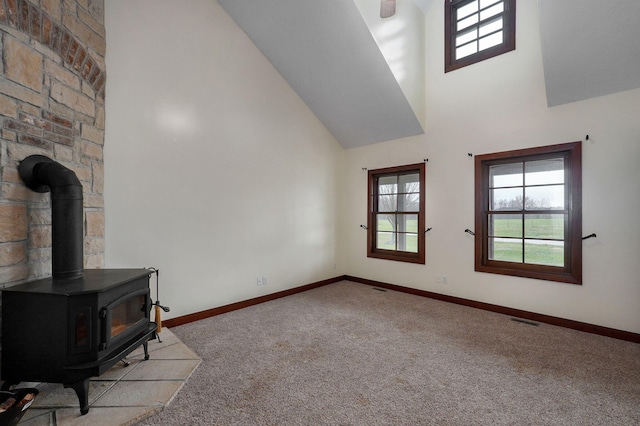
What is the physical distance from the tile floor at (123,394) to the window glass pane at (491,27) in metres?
5.06

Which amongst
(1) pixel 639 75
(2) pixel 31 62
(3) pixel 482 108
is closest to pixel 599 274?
(1) pixel 639 75

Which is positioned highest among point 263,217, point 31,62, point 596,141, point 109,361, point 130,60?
point 130,60

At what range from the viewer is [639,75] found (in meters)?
2.72

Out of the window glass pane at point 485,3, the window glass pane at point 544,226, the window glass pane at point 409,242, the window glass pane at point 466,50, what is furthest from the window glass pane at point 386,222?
the window glass pane at point 485,3

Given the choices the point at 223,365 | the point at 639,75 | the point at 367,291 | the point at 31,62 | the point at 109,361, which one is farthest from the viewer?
the point at 367,291

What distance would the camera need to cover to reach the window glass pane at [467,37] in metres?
3.91

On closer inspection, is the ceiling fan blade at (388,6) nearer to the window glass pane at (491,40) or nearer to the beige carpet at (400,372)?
the window glass pane at (491,40)

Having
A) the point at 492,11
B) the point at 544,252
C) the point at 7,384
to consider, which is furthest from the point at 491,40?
the point at 7,384

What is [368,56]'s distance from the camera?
3670mm

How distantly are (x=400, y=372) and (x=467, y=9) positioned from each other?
4700 mm

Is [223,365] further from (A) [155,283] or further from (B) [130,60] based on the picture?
(B) [130,60]

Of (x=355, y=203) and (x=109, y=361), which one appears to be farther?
(x=355, y=203)

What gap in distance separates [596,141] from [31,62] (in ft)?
16.4

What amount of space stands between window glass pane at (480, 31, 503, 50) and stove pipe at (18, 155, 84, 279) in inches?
187
